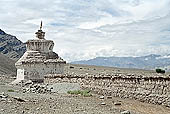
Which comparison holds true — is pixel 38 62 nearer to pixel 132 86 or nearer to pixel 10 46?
pixel 132 86

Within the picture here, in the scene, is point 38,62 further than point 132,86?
Yes

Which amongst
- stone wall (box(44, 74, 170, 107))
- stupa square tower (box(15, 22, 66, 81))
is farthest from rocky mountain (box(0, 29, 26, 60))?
stone wall (box(44, 74, 170, 107))

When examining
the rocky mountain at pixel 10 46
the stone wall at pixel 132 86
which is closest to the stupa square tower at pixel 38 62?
the stone wall at pixel 132 86

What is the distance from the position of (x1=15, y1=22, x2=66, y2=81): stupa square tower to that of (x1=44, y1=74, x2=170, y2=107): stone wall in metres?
3.71

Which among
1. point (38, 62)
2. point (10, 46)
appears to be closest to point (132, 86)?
point (38, 62)

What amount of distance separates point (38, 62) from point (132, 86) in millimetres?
10180

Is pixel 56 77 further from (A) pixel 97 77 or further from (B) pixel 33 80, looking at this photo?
(A) pixel 97 77

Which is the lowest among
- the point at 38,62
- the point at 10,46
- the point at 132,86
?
the point at 132,86

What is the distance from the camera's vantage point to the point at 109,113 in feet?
37.1

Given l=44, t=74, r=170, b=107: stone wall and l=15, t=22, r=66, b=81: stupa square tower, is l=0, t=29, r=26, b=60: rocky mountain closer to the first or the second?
l=15, t=22, r=66, b=81: stupa square tower

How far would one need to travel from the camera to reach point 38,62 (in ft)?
79.1

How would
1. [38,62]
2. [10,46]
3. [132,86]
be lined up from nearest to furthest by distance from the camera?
[132,86], [38,62], [10,46]

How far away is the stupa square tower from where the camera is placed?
2406 cm

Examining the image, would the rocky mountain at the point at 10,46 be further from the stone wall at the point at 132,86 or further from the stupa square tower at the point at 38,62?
the stone wall at the point at 132,86
